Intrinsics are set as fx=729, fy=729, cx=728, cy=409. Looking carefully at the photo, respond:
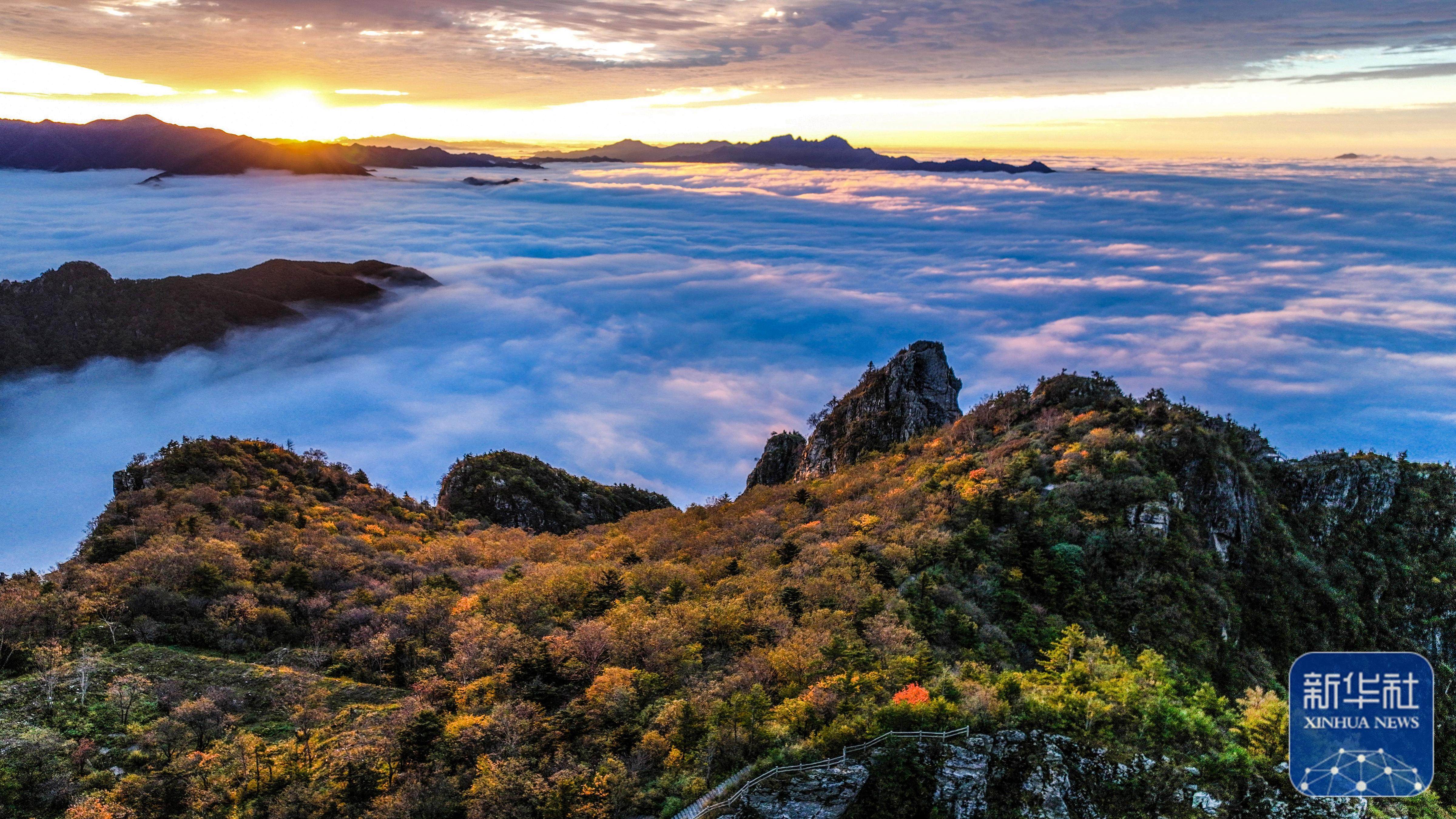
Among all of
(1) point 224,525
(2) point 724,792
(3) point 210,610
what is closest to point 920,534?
(2) point 724,792

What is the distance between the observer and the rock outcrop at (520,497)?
103 meters

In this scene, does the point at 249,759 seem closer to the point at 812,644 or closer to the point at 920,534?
the point at 812,644

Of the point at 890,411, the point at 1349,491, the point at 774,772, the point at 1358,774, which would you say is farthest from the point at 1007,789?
the point at 890,411

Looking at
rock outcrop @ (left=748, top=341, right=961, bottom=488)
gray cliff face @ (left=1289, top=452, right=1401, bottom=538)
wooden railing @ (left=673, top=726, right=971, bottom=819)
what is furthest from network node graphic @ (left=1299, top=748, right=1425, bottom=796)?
rock outcrop @ (left=748, top=341, right=961, bottom=488)

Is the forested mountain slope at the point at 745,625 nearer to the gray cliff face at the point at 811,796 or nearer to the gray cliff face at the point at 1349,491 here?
the gray cliff face at the point at 1349,491

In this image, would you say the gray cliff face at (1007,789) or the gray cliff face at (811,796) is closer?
the gray cliff face at (1007,789)

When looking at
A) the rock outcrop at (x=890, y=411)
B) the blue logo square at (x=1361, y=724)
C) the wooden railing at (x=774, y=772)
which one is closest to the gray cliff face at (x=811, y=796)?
the wooden railing at (x=774, y=772)

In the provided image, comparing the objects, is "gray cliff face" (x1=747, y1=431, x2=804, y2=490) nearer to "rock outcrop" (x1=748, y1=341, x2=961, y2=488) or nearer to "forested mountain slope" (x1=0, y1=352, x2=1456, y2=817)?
"rock outcrop" (x1=748, y1=341, x2=961, y2=488)

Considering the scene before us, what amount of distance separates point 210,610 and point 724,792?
35861mm

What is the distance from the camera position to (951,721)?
2525 centimetres

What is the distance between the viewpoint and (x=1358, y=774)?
21219 mm

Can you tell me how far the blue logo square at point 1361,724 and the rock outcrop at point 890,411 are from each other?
6693 centimetres

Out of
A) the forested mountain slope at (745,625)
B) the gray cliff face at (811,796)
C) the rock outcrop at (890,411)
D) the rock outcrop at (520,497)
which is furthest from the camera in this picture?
the rock outcrop at (520,497)

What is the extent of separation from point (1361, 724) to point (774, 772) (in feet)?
55.1
